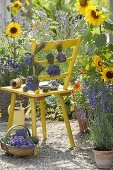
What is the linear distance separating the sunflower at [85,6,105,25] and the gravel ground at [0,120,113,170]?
132 cm

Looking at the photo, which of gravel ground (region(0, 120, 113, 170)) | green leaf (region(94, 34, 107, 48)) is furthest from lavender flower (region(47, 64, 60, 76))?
gravel ground (region(0, 120, 113, 170))

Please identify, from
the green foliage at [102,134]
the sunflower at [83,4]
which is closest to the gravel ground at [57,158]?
the green foliage at [102,134]

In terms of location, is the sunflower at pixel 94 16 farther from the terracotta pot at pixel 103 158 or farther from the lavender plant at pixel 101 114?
the terracotta pot at pixel 103 158

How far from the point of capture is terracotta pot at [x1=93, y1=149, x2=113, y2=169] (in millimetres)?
4559

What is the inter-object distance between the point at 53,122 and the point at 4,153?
1.59 metres

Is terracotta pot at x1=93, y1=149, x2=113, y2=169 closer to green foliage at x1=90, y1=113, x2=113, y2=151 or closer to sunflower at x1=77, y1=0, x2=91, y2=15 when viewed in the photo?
green foliage at x1=90, y1=113, x2=113, y2=151

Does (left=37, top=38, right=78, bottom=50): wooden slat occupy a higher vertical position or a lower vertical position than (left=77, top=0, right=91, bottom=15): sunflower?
lower

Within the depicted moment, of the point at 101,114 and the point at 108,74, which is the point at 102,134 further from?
the point at 108,74

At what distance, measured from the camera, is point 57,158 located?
4.91 m

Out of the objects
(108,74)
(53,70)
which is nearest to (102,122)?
(108,74)

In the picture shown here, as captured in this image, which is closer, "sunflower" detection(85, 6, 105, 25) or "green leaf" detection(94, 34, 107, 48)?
"sunflower" detection(85, 6, 105, 25)

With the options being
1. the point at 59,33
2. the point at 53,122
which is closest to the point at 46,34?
the point at 59,33

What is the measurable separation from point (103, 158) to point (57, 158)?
0.55m

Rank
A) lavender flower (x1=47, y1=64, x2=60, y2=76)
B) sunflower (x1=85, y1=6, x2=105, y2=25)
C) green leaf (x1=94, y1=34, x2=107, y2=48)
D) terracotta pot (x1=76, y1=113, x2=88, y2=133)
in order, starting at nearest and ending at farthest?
sunflower (x1=85, y1=6, x2=105, y2=25), green leaf (x1=94, y1=34, x2=107, y2=48), lavender flower (x1=47, y1=64, x2=60, y2=76), terracotta pot (x1=76, y1=113, x2=88, y2=133)
